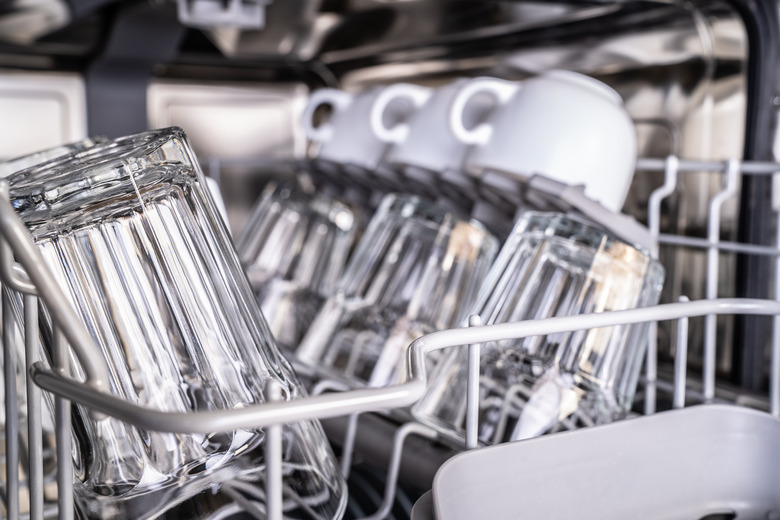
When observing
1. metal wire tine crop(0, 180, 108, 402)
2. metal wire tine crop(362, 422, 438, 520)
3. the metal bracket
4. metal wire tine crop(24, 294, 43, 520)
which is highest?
A: the metal bracket

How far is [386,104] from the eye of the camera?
0.84 m

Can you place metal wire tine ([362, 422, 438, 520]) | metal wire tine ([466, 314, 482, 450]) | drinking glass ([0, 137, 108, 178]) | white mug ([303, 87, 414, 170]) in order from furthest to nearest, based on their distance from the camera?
white mug ([303, 87, 414, 170]), drinking glass ([0, 137, 108, 178]), metal wire tine ([362, 422, 438, 520]), metal wire tine ([466, 314, 482, 450])

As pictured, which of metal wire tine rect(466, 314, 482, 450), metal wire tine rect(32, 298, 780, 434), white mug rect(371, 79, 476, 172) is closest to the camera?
metal wire tine rect(32, 298, 780, 434)

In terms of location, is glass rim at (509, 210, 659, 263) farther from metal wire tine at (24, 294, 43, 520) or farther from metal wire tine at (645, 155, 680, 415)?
metal wire tine at (24, 294, 43, 520)

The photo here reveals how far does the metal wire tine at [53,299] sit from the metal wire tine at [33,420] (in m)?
0.05

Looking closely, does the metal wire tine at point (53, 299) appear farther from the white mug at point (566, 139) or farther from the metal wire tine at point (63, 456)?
the white mug at point (566, 139)

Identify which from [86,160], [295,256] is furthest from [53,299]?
[295,256]

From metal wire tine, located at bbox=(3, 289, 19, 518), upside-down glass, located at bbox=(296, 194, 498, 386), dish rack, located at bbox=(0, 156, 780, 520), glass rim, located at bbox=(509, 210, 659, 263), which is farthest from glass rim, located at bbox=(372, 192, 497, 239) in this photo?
metal wire tine, located at bbox=(3, 289, 19, 518)

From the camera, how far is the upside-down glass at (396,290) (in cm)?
66

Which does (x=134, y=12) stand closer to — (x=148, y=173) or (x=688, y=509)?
(x=148, y=173)

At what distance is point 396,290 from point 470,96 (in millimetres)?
187

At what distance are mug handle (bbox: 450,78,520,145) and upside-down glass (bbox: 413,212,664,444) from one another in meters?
0.13

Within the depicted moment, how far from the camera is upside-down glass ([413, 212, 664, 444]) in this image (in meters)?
0.51

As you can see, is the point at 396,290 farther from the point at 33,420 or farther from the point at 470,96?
the point at 33,420
